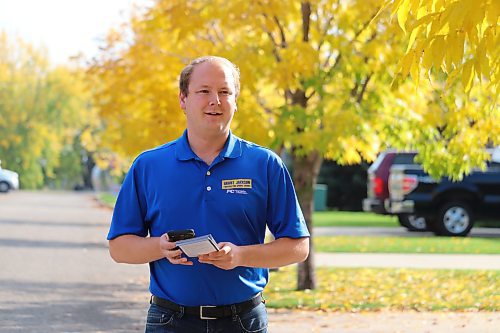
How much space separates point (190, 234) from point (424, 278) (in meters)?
12.2

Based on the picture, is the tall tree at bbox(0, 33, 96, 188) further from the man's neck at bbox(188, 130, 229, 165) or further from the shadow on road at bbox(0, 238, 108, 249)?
the man's neck at bbox(188, 130, 229, 165)

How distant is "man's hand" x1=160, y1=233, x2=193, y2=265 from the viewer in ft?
13.0

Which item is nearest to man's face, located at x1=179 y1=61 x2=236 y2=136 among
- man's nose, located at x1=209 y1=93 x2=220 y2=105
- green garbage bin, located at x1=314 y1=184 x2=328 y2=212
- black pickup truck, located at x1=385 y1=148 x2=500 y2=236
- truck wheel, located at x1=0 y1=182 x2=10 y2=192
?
man's nose, located at x1=209 y1=93 x2=220 y2=105

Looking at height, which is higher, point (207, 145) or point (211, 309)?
point (207, 145)

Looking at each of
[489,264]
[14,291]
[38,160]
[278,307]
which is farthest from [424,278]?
[38,160]

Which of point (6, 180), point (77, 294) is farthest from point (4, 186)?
point (77, 294)

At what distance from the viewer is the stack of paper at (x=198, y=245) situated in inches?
150

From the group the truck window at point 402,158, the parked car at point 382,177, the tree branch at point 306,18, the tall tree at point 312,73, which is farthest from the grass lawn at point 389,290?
the truck window at point 402,158

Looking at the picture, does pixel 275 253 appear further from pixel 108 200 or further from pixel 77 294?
pixel 108 200

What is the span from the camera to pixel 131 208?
428 centimetres

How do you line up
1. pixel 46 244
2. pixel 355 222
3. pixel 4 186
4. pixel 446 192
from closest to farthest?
pixel 46 244 < pixel 446 192 < pixel 355 222 < pixel 4 186

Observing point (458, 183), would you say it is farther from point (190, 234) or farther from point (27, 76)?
point (27, 76)

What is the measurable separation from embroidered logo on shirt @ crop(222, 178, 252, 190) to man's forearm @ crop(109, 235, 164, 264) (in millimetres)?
319

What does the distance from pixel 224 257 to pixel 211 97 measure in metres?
0.59
